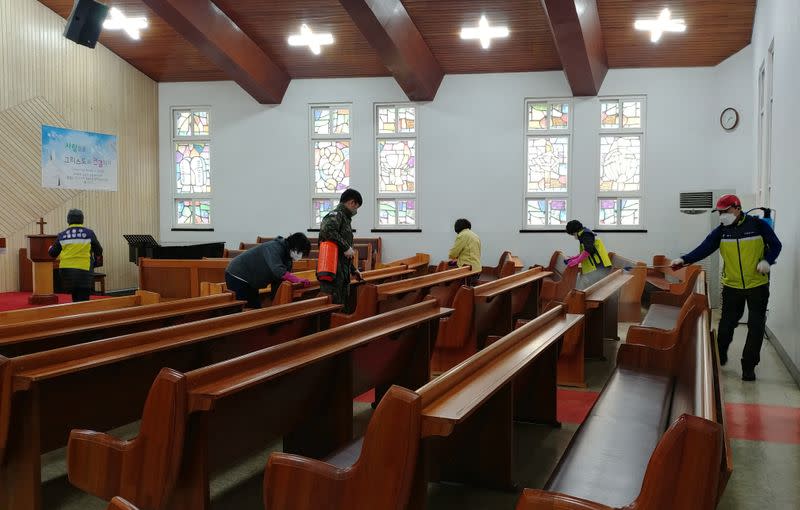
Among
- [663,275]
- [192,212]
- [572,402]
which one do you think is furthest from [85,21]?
[663,275]

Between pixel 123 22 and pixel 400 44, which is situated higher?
pixel 123 22

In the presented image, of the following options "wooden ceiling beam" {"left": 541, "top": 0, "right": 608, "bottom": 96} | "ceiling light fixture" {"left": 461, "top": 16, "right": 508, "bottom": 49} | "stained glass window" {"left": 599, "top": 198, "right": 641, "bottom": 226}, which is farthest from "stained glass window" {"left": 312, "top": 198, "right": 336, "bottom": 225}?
"stained glass window" {"left": 599, "top": 198, "right": 641, "bottom": 226}

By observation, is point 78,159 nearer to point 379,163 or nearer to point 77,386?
point 379,163

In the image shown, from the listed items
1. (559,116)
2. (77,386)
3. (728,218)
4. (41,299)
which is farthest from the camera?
(559,116)

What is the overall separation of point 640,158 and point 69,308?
933cm

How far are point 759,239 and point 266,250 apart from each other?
3.57 meters

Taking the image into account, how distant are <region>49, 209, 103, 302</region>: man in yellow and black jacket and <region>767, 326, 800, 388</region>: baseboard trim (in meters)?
6.56

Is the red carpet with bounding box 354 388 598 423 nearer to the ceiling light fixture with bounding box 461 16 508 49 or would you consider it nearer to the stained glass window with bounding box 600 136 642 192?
the ceiling light fixture with bounding box 461 16 508 49

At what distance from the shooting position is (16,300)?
8.64 metres

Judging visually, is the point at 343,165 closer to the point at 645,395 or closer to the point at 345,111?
the point at 345,111

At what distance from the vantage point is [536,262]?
431 inches

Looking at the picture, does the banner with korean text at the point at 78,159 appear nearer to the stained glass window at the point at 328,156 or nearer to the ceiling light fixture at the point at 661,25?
the stained glass window at the point at 328,156

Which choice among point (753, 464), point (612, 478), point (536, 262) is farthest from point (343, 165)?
point (612, 478)

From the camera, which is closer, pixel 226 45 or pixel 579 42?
pixel 579 42
